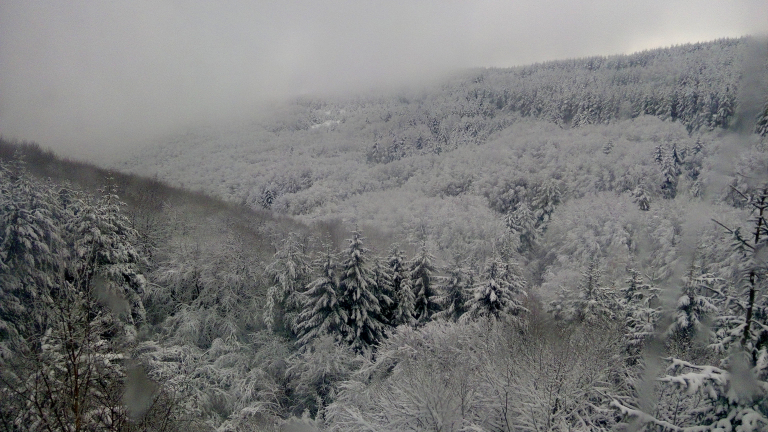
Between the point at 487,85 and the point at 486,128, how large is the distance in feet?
184

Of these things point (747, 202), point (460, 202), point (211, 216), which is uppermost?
point (747, 202)

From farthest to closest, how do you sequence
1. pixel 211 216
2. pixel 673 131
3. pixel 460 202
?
pixel 460 202 < pixel 673 131 < pixel 211 216

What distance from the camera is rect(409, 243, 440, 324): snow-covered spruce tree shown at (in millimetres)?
26250

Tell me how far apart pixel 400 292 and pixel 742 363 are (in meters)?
23.7

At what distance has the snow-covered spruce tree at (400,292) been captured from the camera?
82.5ft

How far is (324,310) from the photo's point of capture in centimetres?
2333

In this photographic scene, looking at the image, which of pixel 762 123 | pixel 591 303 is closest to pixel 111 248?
pixel 762 123

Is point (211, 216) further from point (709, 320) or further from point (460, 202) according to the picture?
point (460, 202)

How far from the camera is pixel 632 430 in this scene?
2.57 meters

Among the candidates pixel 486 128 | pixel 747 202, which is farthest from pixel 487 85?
pixel 747 202

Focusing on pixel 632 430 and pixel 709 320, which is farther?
pixel 632 430

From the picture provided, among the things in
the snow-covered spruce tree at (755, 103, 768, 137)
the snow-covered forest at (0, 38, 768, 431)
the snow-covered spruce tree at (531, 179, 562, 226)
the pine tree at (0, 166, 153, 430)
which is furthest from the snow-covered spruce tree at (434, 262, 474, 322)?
the snow-covered spruce tree at (531, 179, 562, 226)

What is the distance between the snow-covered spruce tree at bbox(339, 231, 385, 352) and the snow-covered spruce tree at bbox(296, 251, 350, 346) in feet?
1.58

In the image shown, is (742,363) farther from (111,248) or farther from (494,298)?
(111,248)
